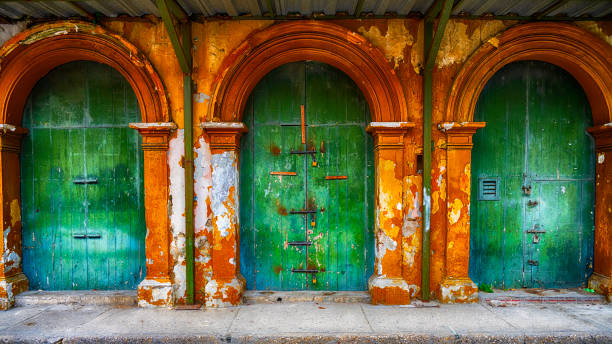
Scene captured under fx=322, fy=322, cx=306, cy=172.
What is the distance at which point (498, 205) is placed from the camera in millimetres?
4477

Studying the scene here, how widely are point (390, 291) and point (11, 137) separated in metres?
5.32

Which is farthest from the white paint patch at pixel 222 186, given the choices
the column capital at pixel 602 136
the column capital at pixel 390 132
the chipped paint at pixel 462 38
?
the column capital at pixel 602 136

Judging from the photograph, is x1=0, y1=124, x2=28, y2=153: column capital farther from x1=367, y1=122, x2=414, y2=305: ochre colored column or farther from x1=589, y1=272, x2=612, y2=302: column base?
x1=589, y1=272, x2=612, y2=302: column base

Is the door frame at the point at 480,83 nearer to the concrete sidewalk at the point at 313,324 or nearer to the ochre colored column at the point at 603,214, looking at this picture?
the ochre colored column at the point at 603,214

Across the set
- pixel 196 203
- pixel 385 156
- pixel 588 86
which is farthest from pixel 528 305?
pixel 196 203

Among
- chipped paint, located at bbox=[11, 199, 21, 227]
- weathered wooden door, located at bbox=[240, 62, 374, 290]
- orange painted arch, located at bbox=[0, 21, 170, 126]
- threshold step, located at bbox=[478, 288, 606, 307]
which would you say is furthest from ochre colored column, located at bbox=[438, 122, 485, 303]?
chipped paint, located at bbox=[11, 199, 21, 227]

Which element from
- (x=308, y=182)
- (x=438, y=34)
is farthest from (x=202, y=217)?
(x=438, y=34)

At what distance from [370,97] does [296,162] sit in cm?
131

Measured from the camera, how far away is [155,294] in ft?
13.4

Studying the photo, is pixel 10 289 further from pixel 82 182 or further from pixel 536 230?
pixel 536 230

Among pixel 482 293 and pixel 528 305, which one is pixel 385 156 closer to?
pixel 482 293

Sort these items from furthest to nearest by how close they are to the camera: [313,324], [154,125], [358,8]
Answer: [154,125] → [358,8] → [313,324]

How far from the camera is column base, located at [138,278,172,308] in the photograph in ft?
13.4

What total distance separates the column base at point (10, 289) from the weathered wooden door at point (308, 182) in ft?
9.69
